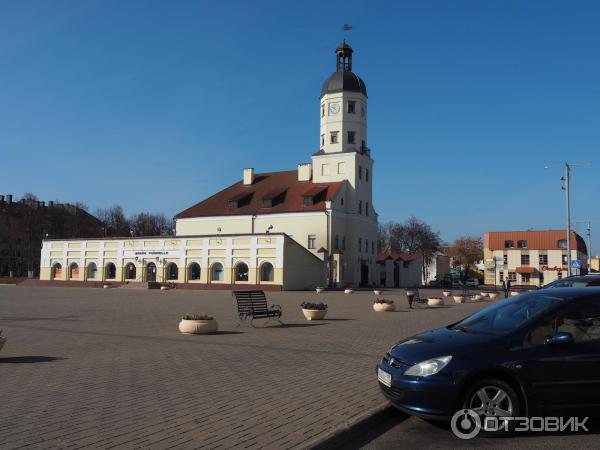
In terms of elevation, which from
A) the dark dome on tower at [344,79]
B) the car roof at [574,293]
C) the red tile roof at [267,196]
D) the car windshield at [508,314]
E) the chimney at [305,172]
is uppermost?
the dark dome on tower at [344,79]

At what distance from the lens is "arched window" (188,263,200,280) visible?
60.5 metres

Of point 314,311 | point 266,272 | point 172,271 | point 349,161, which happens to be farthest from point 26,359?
point 349,161

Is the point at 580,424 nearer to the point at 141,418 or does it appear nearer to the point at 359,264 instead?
the point at 141,418

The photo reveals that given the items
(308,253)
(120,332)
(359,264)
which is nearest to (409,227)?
(359,264)

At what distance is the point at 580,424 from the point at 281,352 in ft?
21.1

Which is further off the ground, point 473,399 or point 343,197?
point 343,197

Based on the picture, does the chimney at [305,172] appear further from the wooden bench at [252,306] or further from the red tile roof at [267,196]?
the wooden bench at [252,306]

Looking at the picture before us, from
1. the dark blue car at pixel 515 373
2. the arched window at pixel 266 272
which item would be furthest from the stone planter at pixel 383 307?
the arched window at pixel 266 272

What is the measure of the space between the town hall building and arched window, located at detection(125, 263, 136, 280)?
121mm

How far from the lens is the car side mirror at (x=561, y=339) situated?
5992 mm

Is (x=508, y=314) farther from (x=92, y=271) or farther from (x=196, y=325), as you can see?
(x=92, y=271)

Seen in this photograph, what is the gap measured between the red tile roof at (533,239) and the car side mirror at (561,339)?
91.7 meters

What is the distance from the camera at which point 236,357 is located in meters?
10.7

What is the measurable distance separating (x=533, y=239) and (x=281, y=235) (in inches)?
2204
